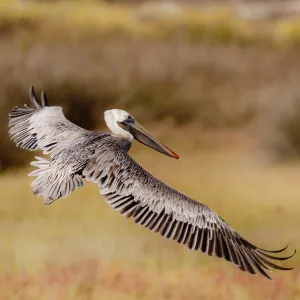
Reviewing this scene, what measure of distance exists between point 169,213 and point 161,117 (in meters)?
3.04

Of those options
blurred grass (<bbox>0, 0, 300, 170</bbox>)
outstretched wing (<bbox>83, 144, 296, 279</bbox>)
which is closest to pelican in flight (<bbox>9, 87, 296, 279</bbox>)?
outstretched wing (<bbox>83, 144, 296, 279</bbox>)

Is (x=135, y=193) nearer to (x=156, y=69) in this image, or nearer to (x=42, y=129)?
(x=42, y=129)

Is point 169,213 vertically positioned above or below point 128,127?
below

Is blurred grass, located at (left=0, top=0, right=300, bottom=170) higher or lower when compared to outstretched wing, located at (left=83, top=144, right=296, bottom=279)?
lower

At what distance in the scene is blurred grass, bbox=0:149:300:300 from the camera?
448 centimetres

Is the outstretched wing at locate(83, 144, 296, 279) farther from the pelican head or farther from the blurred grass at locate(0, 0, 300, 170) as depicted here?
the blurred grass at locate(0, 0, 300, 170)

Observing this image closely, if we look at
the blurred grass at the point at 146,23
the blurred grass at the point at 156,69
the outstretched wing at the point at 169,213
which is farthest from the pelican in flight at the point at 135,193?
the blurred grass at the point at 146,23

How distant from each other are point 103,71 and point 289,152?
1858 mm

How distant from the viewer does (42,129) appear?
457 centimetres

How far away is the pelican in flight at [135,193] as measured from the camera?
3.77 metres

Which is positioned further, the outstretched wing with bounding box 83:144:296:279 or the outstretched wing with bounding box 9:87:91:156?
the outstretched wing with bounding box 9:87:91:156

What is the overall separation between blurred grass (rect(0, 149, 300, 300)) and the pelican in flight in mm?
701

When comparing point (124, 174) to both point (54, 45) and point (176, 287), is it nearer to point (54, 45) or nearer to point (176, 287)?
point (176, 287)

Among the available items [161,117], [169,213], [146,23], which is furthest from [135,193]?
[146,23]
